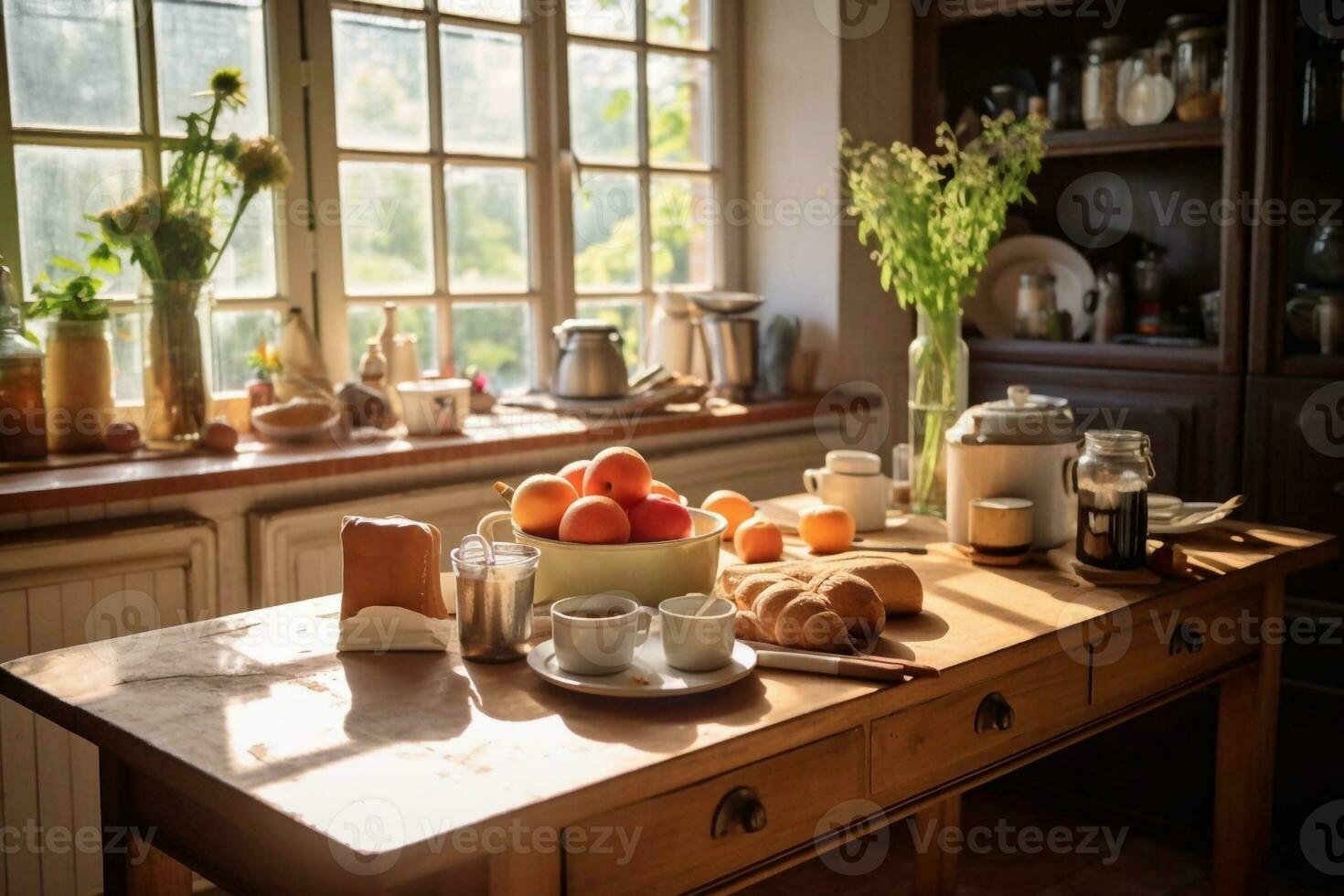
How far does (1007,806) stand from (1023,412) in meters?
1.52

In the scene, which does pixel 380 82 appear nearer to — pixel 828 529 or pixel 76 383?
pixel 76 383

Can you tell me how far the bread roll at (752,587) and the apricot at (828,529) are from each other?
1.19ft

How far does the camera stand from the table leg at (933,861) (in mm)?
2520

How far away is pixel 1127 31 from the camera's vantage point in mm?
3428

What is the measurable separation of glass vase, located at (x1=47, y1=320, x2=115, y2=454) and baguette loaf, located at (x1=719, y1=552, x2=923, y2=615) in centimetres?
143

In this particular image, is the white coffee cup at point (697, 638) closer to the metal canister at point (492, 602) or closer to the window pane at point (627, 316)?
the metal canister at point (492, 602)

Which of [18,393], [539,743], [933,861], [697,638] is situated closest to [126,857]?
[539,743]

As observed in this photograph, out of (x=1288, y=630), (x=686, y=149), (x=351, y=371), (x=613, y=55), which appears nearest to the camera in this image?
(x=1288, y=630)

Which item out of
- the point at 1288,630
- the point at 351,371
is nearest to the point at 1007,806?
the point at 1288,630

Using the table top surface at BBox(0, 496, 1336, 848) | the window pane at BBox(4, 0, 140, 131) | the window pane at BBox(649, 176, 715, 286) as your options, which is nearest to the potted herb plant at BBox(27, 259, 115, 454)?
the window pane at BBox(4, 0, 140, 131)

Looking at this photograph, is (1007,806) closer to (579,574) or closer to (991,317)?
(991,317)

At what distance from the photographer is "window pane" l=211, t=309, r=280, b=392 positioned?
2.87 meters

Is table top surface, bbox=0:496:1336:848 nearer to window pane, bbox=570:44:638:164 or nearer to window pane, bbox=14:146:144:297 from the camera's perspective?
window pane, bbox=14:146:144:297

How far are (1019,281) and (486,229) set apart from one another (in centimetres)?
138
